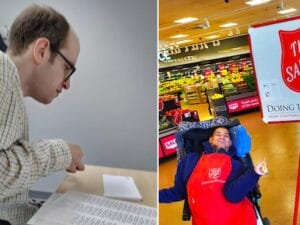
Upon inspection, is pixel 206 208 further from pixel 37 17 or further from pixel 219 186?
pixel 37 17

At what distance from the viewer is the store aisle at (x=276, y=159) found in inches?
32.5

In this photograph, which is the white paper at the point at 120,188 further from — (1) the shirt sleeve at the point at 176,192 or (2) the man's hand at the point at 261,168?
(2) the man's hand at the point at 261,168

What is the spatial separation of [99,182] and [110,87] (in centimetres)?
151

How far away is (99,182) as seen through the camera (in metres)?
1.64

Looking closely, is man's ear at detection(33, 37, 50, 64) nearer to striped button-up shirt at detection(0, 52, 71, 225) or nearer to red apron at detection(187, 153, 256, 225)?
striped button-up shirt at detection(0, 52, 71, 225)

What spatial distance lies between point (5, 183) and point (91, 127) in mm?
2095

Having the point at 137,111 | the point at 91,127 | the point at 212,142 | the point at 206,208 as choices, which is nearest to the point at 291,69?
the point at 212,142

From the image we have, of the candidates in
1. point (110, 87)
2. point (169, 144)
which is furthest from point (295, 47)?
point (110, 87)

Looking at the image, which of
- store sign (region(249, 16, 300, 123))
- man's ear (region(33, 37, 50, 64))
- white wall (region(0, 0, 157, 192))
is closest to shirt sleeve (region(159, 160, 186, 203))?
store sign (region(249, 16, 300, 123))

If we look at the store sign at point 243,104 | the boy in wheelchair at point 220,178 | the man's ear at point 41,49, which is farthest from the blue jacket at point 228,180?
the man's ear at point 41,49

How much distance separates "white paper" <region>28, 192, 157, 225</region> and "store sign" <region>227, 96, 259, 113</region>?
22.5 inches

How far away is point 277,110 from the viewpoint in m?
0.84

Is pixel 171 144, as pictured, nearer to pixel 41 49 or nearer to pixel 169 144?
pixel 169 144

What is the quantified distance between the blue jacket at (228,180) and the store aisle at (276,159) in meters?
0.04
